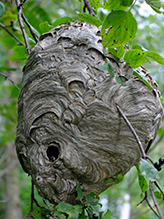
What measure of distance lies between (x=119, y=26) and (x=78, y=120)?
599mm

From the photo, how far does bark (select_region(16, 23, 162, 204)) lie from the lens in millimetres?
1321

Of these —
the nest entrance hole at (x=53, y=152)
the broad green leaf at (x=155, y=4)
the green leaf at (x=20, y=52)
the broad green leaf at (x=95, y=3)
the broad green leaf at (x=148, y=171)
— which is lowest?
the broad green leaf at (x=148, y=171)

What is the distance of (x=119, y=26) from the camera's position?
3.18 feet

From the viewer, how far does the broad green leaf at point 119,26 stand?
3.01 ft

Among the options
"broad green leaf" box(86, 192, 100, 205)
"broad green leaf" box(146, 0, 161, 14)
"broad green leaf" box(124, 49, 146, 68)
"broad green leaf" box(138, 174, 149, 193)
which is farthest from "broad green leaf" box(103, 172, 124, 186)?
"broad green leaf" box(146, 0, 161, 14)

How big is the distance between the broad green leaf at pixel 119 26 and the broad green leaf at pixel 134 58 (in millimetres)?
261

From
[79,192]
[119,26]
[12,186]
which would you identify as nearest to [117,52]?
[119,26]

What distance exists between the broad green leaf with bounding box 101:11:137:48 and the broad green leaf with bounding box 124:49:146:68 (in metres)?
0.26

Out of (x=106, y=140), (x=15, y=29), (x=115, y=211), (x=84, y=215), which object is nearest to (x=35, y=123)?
(x=106, y=140)

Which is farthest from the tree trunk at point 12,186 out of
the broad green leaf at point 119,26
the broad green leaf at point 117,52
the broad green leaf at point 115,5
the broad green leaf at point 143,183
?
the broad green leaf at point 115,5

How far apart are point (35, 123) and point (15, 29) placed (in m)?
1.20

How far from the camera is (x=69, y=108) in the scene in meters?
1.37

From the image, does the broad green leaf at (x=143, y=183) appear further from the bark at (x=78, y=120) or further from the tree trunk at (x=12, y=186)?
the tree trunk at (x=12, y=186)

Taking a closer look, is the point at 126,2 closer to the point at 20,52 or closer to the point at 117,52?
the point at 117,52
